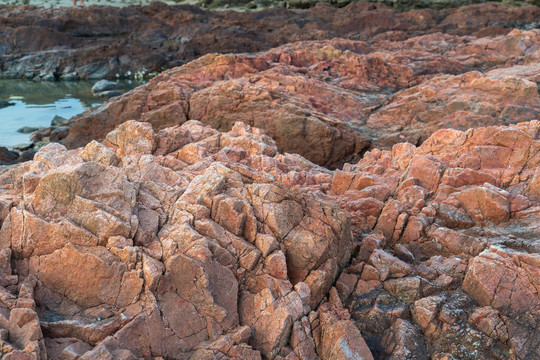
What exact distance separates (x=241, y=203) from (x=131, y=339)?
2540mm

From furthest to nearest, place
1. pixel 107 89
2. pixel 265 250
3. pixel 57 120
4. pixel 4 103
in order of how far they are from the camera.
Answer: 1. pixel 107 89
2. pixel 4 103
3. pixel 57 120
4. pixel 265 250

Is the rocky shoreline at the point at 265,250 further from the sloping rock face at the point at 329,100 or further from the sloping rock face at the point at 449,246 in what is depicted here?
the sloping rock face at the point at 329,100

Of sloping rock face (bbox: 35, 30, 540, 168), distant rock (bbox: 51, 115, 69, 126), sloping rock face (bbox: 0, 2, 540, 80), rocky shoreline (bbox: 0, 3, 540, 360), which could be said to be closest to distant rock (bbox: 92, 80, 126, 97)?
sloping rock face (bbox: 0, 2, 540, 80)

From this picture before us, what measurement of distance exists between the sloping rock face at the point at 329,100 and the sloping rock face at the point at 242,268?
24.2 ft

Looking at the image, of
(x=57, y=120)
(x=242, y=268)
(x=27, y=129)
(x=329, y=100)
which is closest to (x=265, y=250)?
(x=242, y=268)

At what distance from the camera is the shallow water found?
2420cm

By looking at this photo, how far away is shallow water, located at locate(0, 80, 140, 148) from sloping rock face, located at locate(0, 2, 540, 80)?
7.62 feet

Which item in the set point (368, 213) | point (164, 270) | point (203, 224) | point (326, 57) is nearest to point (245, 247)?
point (203, 224)

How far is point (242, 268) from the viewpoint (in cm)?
729

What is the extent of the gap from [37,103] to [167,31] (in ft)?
61.2

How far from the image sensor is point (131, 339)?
246 inches

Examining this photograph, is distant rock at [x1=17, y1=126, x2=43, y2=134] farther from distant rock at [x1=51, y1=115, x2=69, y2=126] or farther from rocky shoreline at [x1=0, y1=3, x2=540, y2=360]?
rocky shoreline at [x1=0, y1=3, x2=540, y2=360]

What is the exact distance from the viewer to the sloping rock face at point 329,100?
16.4 meters

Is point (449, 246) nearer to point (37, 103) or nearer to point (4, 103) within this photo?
point (37, 103)
